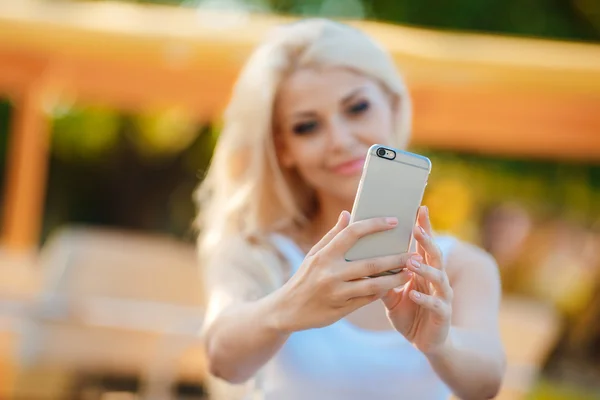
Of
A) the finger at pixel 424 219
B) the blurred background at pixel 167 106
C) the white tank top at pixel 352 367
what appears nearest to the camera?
the finger at pixel 424 219

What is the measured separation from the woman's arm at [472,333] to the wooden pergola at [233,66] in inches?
149

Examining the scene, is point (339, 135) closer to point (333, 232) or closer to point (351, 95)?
point (351, 95)

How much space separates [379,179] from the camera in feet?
4.50

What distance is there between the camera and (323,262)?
1.32 m

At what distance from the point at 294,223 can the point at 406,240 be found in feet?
2.02

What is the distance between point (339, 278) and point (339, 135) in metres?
0.50

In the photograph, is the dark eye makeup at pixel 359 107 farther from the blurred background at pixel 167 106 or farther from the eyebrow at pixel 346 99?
the blurred background at pixel 167 106

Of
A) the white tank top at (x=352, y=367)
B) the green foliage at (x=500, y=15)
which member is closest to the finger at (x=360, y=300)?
the white tank top at (x=352, y=367)

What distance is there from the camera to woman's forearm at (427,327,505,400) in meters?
1.49

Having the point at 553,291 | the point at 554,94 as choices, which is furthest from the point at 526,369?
the point at 553,291

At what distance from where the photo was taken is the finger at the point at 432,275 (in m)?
1.32

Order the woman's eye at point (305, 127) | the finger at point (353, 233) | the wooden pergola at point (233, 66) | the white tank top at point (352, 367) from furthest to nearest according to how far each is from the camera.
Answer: the wooden pergola at point (233, 66) < the woman's eye at point (305, 127) < the white tank top at point (352, 367) < the finger at point (353, 233)

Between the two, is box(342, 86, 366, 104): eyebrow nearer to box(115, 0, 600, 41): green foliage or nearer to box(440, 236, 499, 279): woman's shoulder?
box(440, 236, 499, 279): woman's shoulder

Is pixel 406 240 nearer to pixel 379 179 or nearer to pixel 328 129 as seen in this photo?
pixel 379 179
